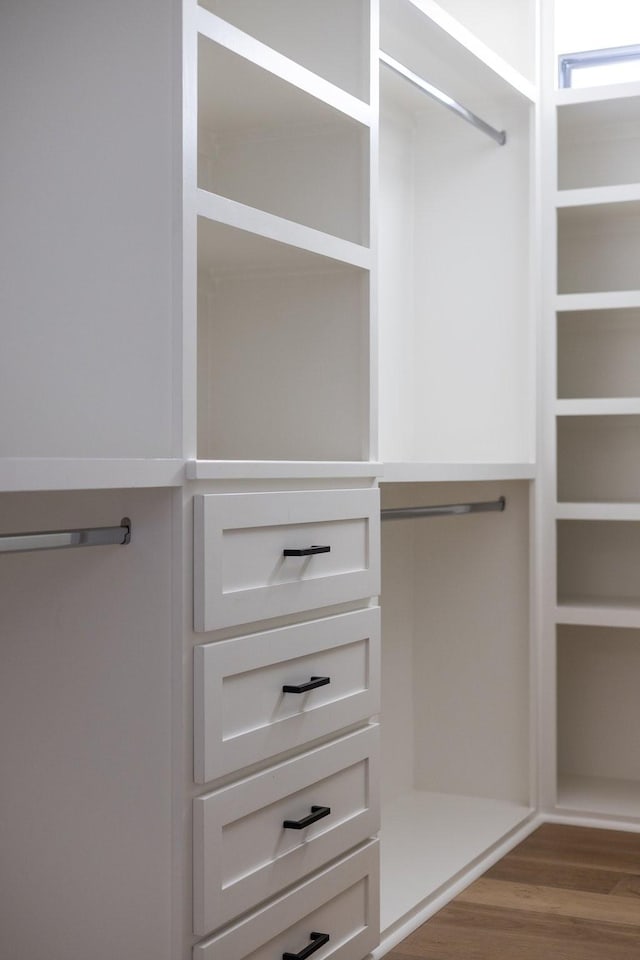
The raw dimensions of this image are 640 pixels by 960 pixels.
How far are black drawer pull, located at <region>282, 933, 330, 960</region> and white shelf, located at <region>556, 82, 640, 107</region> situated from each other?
2.29 m

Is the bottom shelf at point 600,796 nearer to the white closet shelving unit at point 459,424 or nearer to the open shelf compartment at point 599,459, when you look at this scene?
the white closet shelving unit at point 459,424

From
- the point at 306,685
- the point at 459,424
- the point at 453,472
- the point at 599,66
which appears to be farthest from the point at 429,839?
the point at 599,66

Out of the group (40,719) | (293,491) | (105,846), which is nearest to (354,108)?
(293,491)

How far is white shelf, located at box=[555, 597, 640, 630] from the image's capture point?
321 centimetres

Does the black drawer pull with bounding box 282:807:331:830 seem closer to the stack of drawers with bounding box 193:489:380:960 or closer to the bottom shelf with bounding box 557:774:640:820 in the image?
the stack of drawers with bounding box 193:489:380:960

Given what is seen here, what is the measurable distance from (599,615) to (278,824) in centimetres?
157

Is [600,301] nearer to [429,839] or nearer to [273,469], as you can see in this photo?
[429,839]

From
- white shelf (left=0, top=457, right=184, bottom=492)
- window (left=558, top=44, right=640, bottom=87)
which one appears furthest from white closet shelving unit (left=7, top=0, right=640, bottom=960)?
window (left=558, top=44, right=640, bottom=87)

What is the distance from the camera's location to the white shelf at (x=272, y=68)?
69.0 inches

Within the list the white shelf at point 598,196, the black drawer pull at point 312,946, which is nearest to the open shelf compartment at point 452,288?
the white shelf at point 598,196

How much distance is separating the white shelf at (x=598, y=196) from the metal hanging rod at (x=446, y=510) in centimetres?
84

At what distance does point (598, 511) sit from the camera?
325 cm

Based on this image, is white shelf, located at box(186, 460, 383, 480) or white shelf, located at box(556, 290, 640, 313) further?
white shelf, located at box(556, 290, 640, 313)

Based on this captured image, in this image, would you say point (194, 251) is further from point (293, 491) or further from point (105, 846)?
point (105, 846)
